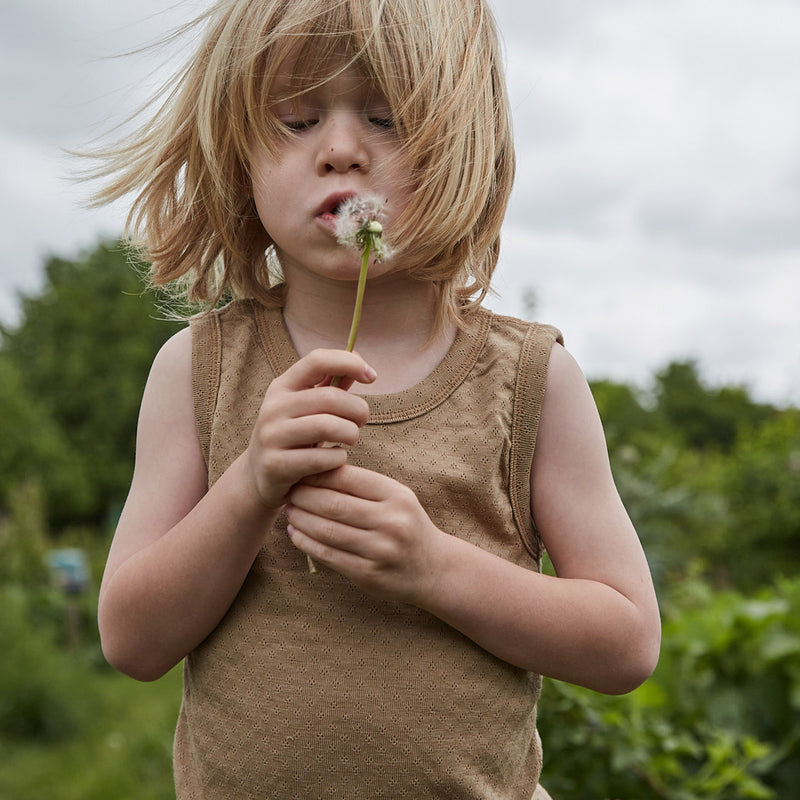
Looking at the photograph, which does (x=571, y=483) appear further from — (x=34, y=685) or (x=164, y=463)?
(x=34, y=685)

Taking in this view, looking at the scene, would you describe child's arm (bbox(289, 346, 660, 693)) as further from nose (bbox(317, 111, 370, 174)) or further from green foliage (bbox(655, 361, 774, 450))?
green foliage (bbox(655, 361, 774, 450))

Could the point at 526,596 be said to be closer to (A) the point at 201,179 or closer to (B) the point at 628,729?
(A) the point at 201,179

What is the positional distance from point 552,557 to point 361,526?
426 millimetres

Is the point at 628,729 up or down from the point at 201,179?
down

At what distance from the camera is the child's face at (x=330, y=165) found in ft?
4.75

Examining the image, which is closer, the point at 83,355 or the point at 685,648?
the point at 685,648

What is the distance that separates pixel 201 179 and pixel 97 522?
28423 mm

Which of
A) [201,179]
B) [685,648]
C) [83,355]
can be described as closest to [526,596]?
[201,179]

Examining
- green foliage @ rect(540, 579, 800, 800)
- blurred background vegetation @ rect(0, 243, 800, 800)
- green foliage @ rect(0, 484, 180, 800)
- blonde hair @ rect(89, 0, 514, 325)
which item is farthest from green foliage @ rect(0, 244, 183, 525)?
blonde hair @ rect(89, 0, 514, 325)

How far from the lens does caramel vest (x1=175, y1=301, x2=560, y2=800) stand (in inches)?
57.7

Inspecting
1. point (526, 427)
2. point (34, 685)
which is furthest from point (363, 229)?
point (34, 685)

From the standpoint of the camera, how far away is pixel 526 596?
1.46 meters

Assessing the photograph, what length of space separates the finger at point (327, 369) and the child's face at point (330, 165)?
243mm

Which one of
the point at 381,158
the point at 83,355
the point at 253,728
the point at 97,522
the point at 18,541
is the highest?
the point at 83,355
